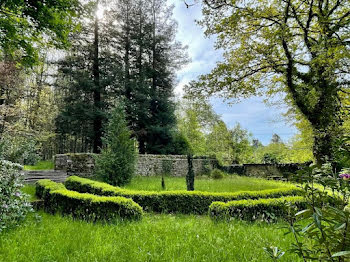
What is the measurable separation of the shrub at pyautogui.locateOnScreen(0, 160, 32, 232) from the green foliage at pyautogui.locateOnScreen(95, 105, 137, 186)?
5252mm

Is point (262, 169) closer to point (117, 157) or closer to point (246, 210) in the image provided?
point (117, 157)

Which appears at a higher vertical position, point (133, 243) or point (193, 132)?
point (193, 132)

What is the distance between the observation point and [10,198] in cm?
412

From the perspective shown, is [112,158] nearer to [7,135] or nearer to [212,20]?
[7,135]

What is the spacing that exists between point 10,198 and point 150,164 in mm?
10548

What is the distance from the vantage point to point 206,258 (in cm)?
260

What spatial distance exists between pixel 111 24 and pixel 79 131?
9.78 metres

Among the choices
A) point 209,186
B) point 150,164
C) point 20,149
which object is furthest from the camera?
point 150,164

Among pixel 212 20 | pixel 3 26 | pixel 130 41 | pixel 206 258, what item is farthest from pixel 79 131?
pixel 206 258

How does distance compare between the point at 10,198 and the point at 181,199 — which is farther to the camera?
the point at 181,199

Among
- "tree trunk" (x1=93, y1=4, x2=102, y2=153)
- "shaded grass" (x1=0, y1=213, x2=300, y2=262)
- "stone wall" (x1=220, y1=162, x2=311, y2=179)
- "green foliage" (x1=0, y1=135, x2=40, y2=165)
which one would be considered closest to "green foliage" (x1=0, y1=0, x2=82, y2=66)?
"shaded grass" (x1=0, y1=213, x2=300, y2=262)

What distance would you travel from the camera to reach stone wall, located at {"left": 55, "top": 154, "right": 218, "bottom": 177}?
35.8 ft

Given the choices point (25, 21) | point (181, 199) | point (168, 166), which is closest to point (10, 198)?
point (181, 199)

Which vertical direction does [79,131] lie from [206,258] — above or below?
above
